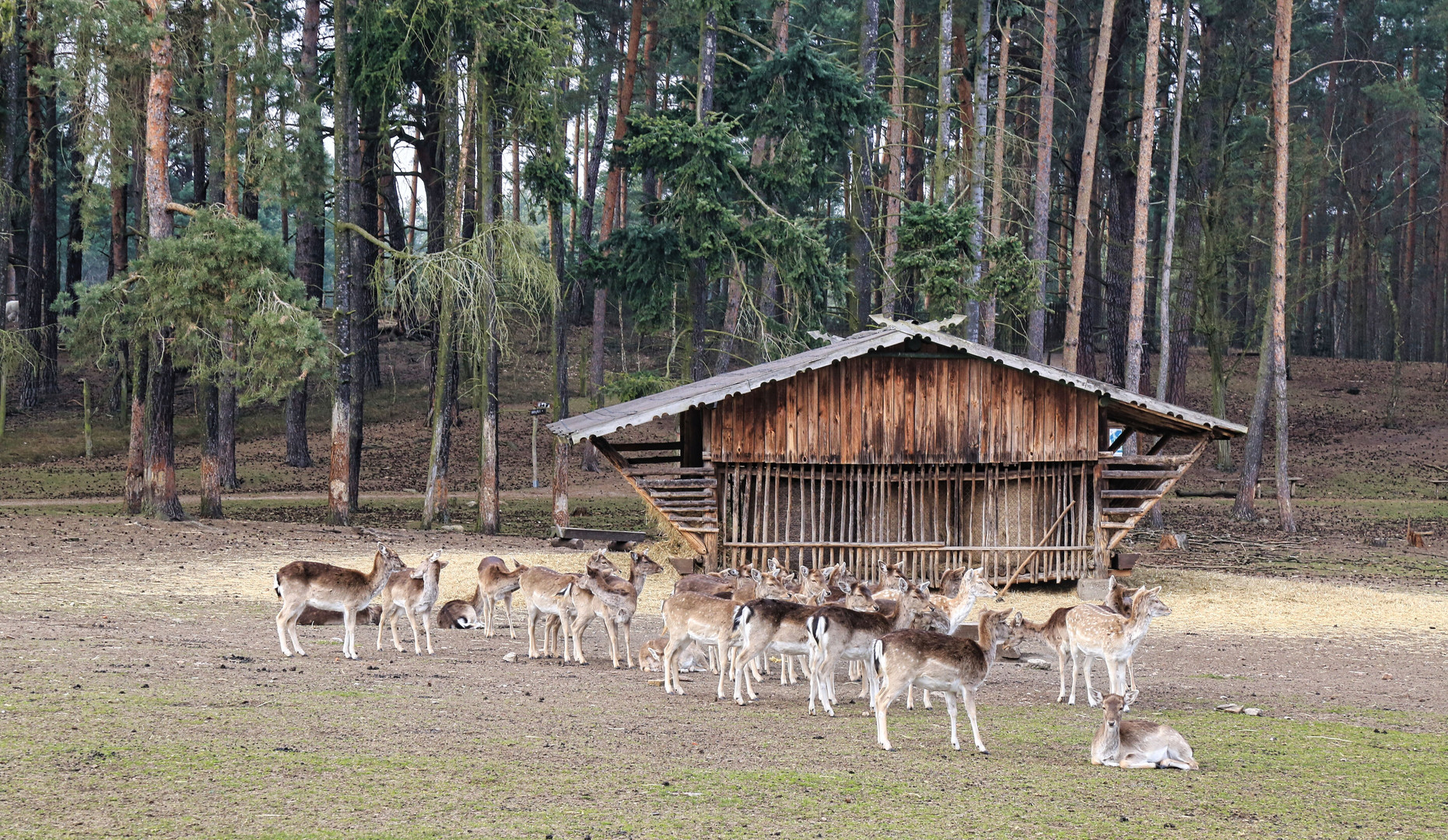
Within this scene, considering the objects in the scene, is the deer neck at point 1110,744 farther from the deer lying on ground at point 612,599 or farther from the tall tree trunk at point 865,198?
the tall tree trunk at point 865,198

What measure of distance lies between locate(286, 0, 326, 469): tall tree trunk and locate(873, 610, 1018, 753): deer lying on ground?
20.0 meters

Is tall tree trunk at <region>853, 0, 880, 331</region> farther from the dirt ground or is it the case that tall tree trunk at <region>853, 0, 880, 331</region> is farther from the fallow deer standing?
the dirt ground

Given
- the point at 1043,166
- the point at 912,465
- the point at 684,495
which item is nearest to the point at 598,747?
the point at 684,495

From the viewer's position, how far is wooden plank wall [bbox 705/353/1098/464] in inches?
920

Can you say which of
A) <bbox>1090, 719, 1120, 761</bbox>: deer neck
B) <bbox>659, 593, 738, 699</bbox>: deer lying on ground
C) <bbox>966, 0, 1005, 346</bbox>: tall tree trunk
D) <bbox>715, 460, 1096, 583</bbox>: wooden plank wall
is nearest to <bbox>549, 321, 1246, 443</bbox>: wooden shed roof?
<bbox>715, 460, 1096, 583</bbox>: wooden plank wall

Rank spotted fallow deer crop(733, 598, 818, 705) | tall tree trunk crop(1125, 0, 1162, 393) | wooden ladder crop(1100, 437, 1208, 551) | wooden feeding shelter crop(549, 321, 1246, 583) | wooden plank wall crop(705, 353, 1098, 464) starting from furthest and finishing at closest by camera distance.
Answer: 1. tall tree trunk crop(1125, 0, 1162, 393)
2. wooden ladder crop(1100, 437, 1208, 551)
3. wooden plank wall crop(705, 353, 1098, 464)
4. wooden feeding shelter crop(549, 321, 1246, 583)
5. spotted fallow deer crop(733, 598, 818, 705)

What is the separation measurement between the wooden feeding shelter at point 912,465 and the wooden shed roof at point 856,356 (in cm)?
7

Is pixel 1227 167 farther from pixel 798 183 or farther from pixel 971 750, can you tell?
pixel 971 750

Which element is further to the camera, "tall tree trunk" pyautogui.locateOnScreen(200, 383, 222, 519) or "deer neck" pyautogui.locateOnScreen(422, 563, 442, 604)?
"tall tree trunk" pyautogui.locateOnScreen(200, 383, 222, 519)

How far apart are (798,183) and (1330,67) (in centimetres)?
3855

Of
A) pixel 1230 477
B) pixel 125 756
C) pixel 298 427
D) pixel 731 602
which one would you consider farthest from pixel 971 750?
pixel 1230 477

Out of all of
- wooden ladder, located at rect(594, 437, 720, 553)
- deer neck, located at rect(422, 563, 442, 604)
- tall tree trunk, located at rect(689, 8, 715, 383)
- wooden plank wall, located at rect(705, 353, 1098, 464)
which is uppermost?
tall tree trunk, located at rect(689, 8, 715, 383)

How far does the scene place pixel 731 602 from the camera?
1298 centimetres

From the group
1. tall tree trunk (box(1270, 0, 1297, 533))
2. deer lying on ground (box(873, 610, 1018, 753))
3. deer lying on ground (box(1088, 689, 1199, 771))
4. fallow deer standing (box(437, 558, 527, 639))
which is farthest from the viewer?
tall tree trunk (box(1270, 0, 1297, 533))
